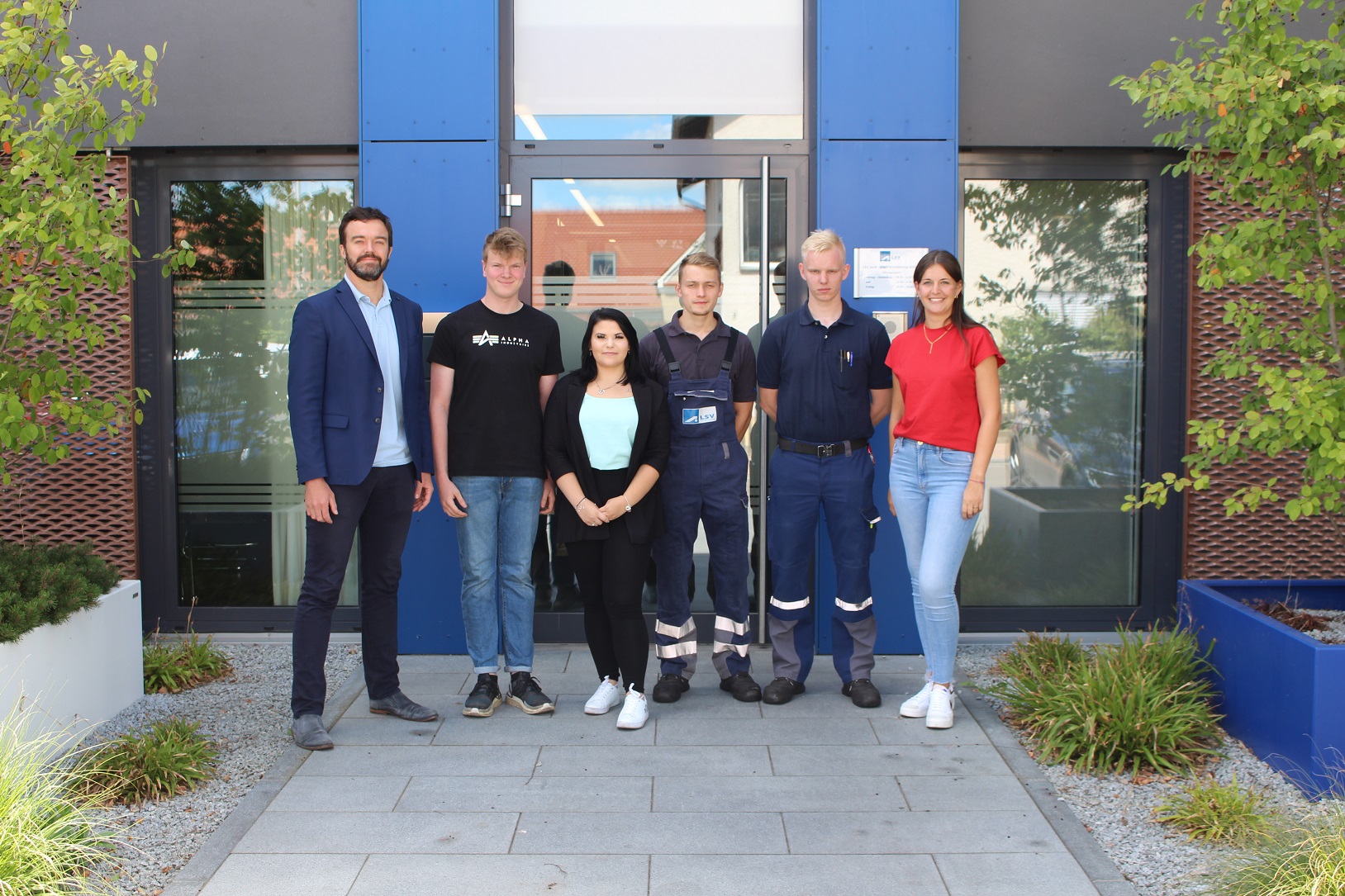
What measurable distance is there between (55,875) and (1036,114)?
5.18 meters

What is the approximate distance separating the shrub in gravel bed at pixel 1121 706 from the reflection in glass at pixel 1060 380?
51.8 inches

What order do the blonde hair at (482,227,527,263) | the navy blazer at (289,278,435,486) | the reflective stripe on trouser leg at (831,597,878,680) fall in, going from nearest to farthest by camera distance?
the navy blazer at (289,278,435,486) → the blonde hair at (482,227,527,263) → the reflective stripe on trouser leg at (831,597,878,680)

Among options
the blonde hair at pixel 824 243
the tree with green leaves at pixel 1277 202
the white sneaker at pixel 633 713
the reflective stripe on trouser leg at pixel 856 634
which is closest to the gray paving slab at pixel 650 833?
the white sneaker at pixel 633 713

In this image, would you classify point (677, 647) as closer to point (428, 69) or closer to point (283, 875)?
point (283, 875)

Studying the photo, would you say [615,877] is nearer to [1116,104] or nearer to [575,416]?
[575,416]

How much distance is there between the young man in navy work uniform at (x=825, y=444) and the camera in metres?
4.55

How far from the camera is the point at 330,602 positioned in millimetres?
4277

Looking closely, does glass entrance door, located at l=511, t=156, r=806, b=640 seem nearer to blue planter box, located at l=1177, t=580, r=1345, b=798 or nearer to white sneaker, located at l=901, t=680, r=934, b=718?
white sneaker, located at l=901, t=680, r=934, b=718

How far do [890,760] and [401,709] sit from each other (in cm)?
196

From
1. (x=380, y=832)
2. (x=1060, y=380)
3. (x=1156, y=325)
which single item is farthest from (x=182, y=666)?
(x=1156, y=325)

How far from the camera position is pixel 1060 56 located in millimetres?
5512

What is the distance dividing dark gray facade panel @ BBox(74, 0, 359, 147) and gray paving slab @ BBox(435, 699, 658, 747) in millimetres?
2979

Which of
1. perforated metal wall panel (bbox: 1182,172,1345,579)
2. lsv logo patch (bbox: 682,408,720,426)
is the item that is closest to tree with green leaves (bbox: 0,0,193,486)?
lsv logo patch (bbox: 682,408,720,426)

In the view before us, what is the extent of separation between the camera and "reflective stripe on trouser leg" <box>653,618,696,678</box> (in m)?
4.72
